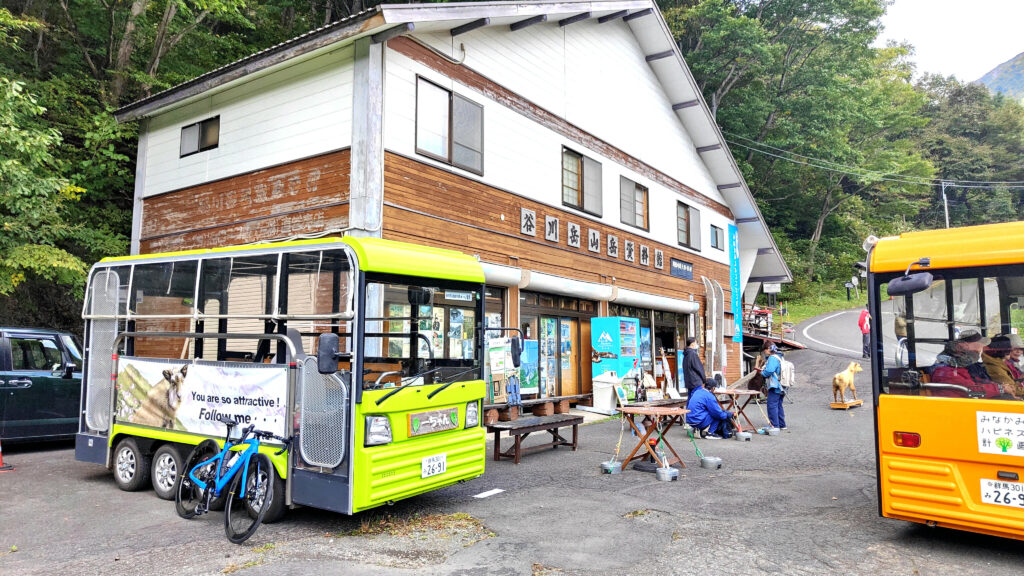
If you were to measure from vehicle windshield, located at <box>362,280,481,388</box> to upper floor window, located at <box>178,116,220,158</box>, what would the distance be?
8.43 meters

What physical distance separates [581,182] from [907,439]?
11.6 meters

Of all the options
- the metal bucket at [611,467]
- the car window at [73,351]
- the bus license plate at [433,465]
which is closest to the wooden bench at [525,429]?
the metal bucket at [611,467]

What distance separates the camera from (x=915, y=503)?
213 inches

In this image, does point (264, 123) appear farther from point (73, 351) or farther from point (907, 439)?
point (907, 439)

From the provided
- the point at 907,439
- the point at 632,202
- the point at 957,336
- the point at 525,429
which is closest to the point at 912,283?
the point at 957,336

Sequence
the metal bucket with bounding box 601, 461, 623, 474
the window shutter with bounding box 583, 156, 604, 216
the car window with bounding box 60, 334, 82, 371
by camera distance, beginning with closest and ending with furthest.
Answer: the metal bucket with bounding box 601, 461, 623, 474 < the car window with bounding box 60, 334, 82, 371 < the window shutter with bounding box 583, 156, 604, 216

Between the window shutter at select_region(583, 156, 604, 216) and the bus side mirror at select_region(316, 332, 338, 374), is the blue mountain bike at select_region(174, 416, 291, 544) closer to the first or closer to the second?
the bus side mirror at select_region(316, 332, 338, 374)

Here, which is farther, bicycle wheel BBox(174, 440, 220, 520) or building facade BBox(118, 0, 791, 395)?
building facade BBox(118, 0, 791, 395)

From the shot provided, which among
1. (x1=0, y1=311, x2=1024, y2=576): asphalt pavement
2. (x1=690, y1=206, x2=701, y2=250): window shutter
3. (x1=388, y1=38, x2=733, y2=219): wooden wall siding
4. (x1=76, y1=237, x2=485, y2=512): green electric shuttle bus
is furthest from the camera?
(x1=690, y1=206, x2=701, y2=250): window shutter

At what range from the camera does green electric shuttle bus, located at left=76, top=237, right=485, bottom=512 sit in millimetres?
5785

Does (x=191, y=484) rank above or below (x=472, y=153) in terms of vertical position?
below

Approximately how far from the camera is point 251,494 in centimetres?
602

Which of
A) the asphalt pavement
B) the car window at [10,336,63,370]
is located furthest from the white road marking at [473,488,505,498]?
the car window at [10,336,63,370]

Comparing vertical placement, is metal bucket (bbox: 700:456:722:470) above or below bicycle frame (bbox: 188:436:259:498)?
below
